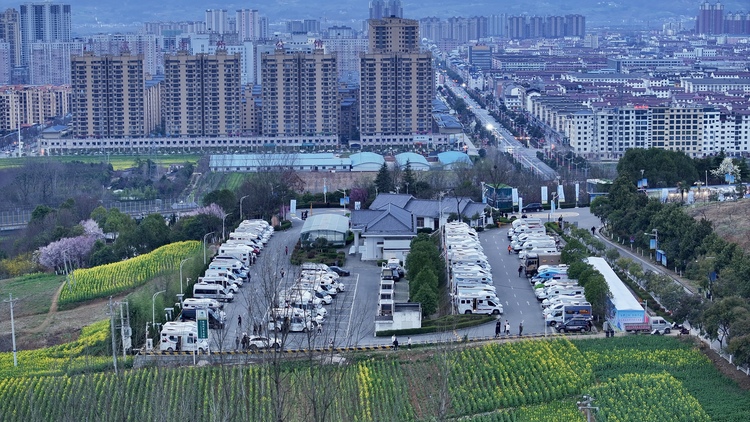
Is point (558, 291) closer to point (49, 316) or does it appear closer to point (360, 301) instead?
point (360, 301)

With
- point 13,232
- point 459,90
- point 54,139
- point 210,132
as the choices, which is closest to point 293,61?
point 210,132

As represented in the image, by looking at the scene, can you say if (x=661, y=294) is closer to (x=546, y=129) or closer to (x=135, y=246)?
(x=135, y=246)

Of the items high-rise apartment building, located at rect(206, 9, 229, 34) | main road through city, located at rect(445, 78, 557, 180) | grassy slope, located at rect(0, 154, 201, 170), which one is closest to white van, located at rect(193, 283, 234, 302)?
main road through city, located at rect(445, 78, 557, 180)

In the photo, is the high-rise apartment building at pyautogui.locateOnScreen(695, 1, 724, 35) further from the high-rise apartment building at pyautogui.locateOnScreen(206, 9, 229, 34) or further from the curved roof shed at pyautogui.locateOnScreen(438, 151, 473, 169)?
the curved roof shed at pyautogui.locateOnScreen(438, 151, 473, 169)

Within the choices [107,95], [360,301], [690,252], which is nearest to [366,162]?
[107,95]

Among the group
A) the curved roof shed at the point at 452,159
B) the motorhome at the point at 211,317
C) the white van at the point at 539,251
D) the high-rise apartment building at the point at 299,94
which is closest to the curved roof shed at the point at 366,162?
the curved roof shed at the point at 452,159

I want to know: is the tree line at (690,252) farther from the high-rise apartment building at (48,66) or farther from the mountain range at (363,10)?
the mountain range at (363,10)

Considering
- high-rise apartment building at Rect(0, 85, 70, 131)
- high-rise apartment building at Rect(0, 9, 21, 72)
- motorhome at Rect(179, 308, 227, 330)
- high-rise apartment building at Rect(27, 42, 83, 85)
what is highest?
high-rise apartment building at Rect(0, 9, 21, 72)
